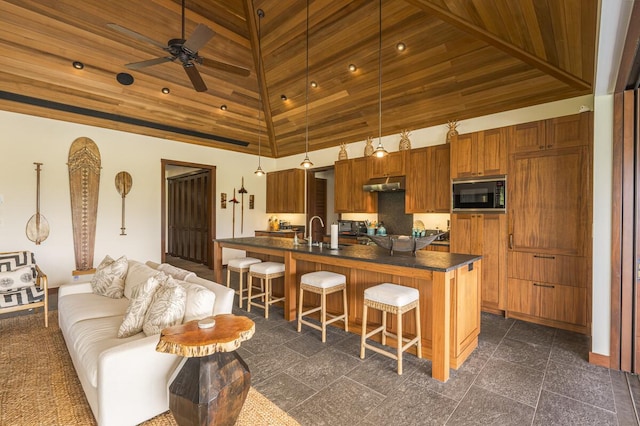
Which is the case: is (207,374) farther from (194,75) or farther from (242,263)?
(194,75)

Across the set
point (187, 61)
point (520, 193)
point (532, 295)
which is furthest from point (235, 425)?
point (520, 193)

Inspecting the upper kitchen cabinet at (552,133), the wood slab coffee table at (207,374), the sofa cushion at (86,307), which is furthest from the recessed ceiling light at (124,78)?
the upper kitchen cabinet at (552,133)

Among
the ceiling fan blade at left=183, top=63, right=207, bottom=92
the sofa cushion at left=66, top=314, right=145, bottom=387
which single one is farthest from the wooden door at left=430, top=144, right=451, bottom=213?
the sofa cushion at left=66, top=314, right=145, bottom=387

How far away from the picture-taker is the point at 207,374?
1.63 m

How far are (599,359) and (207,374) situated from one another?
3273 mm

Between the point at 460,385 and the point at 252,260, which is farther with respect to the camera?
the point at 252,260

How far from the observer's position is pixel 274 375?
96.8 inches

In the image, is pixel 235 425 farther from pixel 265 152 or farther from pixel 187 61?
pixel 265 152

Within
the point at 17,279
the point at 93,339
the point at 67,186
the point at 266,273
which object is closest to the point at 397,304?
the point at 266,273

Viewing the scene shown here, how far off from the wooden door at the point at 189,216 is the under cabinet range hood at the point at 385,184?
3868 mm

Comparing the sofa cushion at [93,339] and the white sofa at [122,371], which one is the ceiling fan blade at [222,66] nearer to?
the white sofa at [122,371]

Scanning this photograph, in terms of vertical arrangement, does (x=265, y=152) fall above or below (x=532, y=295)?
above

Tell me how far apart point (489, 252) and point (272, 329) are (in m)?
2.97

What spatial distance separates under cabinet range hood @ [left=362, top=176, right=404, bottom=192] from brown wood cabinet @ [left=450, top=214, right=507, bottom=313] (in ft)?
3.96
